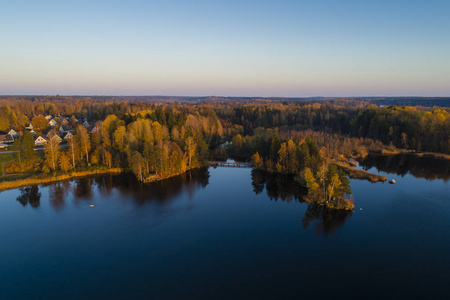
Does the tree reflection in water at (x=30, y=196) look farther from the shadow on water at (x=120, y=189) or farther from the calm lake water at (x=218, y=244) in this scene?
the calm lake water at (x=218, y=244)

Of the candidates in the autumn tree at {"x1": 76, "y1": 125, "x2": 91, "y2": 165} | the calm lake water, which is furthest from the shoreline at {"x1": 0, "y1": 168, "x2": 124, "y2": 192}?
the autumn tree at {"x1": 76, "y1": 125, "x2": 91, "y2": 165}

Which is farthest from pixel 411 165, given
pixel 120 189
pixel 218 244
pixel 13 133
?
pixel 13 133

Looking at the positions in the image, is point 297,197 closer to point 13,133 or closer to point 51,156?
point 51,156

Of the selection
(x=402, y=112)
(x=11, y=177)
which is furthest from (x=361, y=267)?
(x=402, y=112)

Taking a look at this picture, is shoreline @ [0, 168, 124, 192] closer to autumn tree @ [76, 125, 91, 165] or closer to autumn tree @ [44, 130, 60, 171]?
autumn tree @ [44, 130, 60, 171]

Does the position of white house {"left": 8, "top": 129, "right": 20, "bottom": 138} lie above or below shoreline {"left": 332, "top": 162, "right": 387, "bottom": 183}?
above

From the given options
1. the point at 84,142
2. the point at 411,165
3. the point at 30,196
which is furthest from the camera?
the point at 411,165
